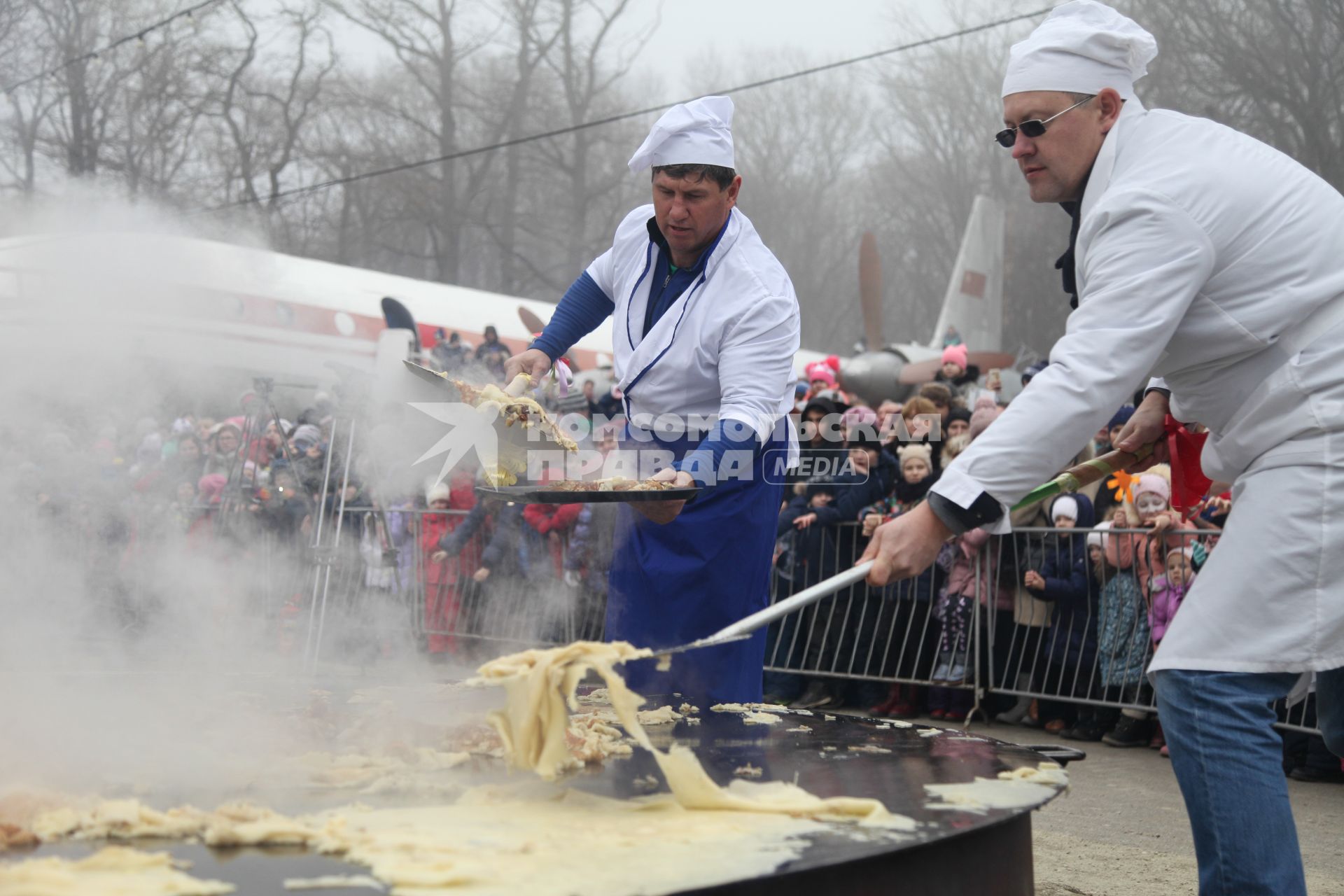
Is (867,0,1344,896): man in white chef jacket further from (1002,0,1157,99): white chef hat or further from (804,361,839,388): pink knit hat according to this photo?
(804,361,839,388): pink knit hat

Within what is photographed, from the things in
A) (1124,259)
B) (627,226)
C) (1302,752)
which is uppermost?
(627,226)

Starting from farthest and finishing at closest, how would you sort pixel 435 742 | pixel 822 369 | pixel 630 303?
1. pixel 822 369
2. pixel 630 303
3. pixel 435 742

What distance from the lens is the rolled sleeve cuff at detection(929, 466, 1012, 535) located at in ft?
7.77

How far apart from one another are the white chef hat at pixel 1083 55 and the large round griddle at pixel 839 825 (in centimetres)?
146

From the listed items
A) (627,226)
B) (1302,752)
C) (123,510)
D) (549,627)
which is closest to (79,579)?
(123,510)

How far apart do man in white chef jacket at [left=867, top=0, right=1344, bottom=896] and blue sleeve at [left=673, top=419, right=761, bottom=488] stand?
3.21ft

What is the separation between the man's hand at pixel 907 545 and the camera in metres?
2.39

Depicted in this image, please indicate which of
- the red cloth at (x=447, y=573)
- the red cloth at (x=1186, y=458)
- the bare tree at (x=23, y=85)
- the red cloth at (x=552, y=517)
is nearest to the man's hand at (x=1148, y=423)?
the red cloth at (x=1186, y=458)

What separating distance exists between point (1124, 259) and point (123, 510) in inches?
292

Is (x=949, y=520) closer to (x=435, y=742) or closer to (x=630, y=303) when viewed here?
(x=435, y=742)

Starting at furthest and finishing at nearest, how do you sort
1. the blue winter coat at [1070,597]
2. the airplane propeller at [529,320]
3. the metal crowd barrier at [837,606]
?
the airplane propeller at [529,320] < the blue winter coat at [1070,597] < the metal crowd barrier at [837,606]

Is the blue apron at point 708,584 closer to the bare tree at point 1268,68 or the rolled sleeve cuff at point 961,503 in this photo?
the rolled sleeve cuff at point 961,503

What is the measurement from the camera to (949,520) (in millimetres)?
2391

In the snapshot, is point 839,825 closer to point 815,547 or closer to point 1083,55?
point 1083,55
